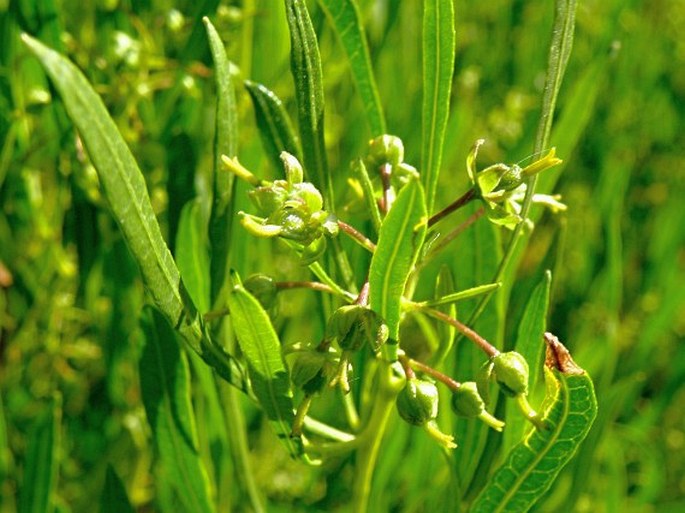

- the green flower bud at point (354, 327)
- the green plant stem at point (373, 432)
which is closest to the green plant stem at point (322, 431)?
the green plant stem at point (373, 432)

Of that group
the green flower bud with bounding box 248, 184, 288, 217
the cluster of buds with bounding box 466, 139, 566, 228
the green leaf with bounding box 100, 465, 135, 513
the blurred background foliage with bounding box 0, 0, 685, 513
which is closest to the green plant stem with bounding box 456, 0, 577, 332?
the cluster of buds with bounding box 466, 139, 566, 228

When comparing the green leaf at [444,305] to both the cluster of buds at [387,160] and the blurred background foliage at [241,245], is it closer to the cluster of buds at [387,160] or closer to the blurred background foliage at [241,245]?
the cluster of buds at [387,160]

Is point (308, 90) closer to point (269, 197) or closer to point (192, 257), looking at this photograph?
point (269, 197)

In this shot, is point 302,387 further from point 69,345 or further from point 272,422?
point 69,345

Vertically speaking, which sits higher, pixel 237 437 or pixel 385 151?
pixel 385 151

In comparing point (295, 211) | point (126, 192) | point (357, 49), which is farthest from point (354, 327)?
point (357, 49)

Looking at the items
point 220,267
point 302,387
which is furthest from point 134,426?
point 302,387
